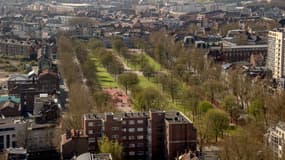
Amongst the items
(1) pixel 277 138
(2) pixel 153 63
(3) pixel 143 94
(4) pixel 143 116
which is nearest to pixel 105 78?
(2) pixel 153 63

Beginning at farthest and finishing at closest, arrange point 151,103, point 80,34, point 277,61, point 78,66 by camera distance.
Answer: point 80,34 → point 78,66 → point 277,61 → point 151,103

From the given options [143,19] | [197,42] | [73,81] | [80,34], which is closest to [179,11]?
[143,19]

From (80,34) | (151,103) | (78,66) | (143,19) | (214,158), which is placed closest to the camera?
(214,158)

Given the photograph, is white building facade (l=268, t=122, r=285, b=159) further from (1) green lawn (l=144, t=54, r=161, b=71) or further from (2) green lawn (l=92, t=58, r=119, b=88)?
(1) green lawn (l=144, t=54, r=161, b=71)

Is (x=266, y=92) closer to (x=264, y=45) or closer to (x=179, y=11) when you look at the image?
(x=264, y=45)

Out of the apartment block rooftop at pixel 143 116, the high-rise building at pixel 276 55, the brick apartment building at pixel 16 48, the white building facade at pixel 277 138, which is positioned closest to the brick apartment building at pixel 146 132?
the apartment block rooftop at pixel 143 116

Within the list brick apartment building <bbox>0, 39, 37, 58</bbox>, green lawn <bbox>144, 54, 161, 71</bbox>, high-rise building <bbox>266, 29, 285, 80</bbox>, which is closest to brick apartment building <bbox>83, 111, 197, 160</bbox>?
high-rise building <bbox>266, 29, 285, 80</bbox>
